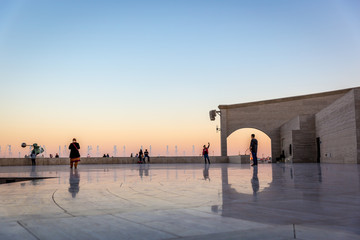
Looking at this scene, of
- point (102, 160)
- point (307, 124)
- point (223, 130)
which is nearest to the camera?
point (102, 160)

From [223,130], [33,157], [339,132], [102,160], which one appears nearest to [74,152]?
[33,157]

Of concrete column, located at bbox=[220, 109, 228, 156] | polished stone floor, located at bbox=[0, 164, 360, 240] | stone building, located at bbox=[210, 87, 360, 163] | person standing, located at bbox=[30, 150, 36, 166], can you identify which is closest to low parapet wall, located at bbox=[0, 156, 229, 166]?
person standing, located at bbox=[30, 150, 36, 166]

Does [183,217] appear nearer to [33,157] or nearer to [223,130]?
[33,157]

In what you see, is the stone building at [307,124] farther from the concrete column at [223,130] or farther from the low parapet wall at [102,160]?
the low parapet wall at [102,160]

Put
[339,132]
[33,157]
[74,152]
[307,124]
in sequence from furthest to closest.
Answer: [307,124]
[33,157]
[339,132]
[74,152]

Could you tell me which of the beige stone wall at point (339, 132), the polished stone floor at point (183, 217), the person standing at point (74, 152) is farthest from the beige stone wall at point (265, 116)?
the polished stone floor at point (183, 217)

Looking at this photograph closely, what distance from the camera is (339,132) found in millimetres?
30031

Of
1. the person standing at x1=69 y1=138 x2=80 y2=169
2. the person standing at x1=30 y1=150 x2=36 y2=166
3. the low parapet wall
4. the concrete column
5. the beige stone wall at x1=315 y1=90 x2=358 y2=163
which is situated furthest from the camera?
Result: the concrete column

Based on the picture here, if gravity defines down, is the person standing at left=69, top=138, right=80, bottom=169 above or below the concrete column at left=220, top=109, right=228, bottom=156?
below

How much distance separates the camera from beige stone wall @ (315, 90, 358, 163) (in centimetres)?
2675

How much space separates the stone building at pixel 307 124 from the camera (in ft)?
90.1

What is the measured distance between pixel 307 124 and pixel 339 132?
944 centimetres

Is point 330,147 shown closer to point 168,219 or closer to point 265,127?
point 265,127

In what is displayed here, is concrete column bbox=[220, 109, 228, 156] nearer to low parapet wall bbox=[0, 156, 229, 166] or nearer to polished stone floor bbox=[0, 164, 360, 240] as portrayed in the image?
low parapet wall bbox=[0, 156, 229, 166]
